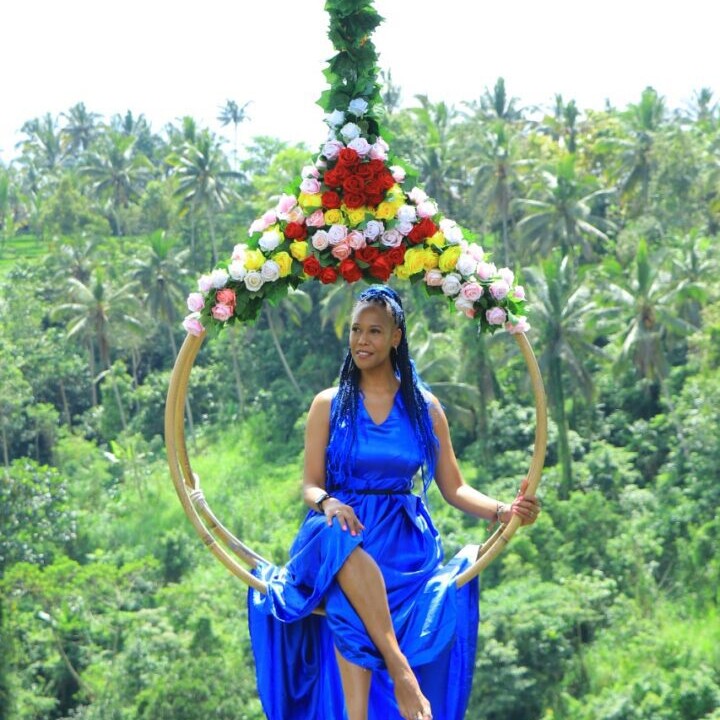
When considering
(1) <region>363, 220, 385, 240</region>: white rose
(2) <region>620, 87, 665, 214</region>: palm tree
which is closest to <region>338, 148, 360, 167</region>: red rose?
(1) <region>363, 220, 385, 240</region>: white rose

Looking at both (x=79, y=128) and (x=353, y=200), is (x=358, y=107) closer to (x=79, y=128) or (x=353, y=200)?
(x=353, y=200)

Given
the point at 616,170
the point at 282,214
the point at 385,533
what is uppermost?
the point at 616,170

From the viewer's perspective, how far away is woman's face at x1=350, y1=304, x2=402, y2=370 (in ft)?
18.6

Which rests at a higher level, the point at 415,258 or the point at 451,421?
the point at 451,421

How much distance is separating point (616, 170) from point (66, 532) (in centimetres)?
1706

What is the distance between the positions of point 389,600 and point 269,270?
1328 millimetres

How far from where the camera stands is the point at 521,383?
29969mm

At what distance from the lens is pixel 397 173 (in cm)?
595

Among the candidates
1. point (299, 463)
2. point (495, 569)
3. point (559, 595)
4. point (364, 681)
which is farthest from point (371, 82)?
point (299, 463)

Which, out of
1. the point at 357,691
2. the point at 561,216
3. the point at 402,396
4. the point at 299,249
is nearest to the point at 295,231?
the point at 299,249

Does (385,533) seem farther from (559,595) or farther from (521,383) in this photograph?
(521,383)

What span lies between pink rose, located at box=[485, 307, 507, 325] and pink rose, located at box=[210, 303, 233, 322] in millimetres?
999

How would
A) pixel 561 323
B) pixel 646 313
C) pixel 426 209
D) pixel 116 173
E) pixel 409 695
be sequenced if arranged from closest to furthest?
pixel 409 695 → pixel 426 209 → pixel 561 323 → pixel 646 313 → pixel 116 173

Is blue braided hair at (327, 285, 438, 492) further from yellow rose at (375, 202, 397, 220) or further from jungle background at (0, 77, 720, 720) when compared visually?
jungle background at (0, 77, 720, 720)
